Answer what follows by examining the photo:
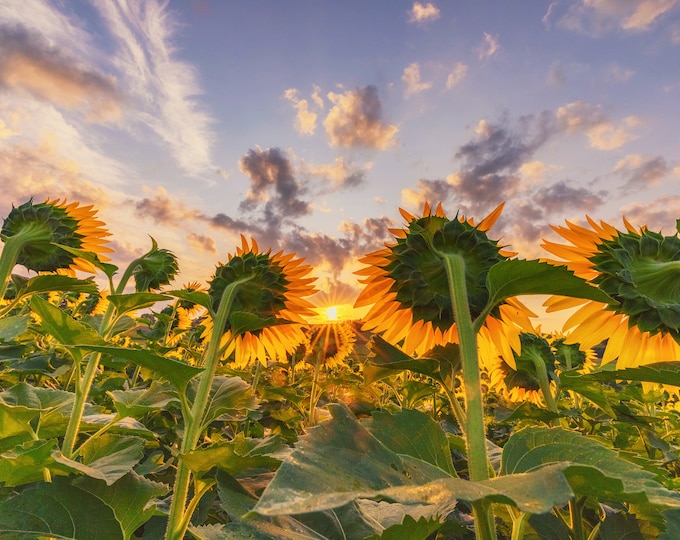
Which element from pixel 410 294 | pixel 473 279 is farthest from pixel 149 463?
pixel 473 279

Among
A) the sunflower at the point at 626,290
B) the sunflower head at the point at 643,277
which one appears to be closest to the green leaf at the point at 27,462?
the sunflower at the point at 626,290

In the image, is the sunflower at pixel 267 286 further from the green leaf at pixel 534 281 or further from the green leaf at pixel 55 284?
the green leaf at pixel 534 281

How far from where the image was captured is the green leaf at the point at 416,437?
32.8 inches

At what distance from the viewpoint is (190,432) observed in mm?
1182

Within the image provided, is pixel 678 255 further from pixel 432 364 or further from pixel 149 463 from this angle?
pixel 149 463

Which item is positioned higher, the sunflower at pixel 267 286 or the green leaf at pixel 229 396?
the sunflower at pixel 267 286

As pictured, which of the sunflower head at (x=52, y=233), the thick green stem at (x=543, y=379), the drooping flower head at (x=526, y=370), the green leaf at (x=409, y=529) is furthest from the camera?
the drooping flower head at (x=526, y=370)

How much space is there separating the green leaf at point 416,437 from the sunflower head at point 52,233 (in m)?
1.83

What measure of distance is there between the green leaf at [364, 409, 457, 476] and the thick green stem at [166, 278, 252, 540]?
1.57 ft

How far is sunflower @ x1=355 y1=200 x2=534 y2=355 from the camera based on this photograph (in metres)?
1.25

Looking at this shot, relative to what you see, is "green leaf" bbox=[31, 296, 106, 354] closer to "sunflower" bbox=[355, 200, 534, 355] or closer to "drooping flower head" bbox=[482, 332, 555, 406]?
"sunflower" bbox=[355, 200, 534, 355]

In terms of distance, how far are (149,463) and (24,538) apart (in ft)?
3.42

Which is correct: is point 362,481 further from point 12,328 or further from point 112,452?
point 12,328

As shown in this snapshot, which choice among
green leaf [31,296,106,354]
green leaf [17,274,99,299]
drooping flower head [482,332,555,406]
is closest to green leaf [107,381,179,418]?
green leaf [31,296,106,354]
